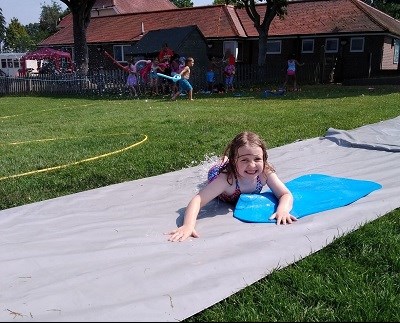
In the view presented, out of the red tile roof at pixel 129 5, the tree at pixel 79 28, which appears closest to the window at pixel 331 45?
the tree at pixel 79 28

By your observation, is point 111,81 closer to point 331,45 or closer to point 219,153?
point 331,45

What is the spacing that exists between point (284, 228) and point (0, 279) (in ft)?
5.82

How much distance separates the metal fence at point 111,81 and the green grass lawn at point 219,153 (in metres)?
7.19

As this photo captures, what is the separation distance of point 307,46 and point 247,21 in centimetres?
487

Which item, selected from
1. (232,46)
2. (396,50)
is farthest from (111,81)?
(396,50)

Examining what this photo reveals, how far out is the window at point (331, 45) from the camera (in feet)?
83.8

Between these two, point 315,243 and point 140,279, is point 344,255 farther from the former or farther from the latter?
point 140,279

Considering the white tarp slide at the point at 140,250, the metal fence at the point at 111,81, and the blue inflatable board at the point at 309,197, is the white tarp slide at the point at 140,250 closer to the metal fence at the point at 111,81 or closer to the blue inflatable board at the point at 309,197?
the blue inflatable board at the point at 309,197

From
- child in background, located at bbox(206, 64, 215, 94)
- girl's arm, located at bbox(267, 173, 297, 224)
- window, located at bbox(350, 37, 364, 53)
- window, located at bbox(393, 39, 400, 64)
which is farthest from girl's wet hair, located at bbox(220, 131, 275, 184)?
window, located at bbox(393, 39, 400, 64)

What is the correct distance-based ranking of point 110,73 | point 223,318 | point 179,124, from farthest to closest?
point 110,73
point 179,124
point 223,318

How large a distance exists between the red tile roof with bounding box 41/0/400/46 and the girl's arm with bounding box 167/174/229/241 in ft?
75.1

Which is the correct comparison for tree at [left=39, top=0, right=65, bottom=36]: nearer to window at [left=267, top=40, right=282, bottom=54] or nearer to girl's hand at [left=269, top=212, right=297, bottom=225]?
window at [left=267, top=40, right=282, bottom=54]

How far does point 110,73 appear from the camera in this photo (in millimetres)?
19547

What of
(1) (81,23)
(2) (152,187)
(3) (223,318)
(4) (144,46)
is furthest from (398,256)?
(1) (81,23)
